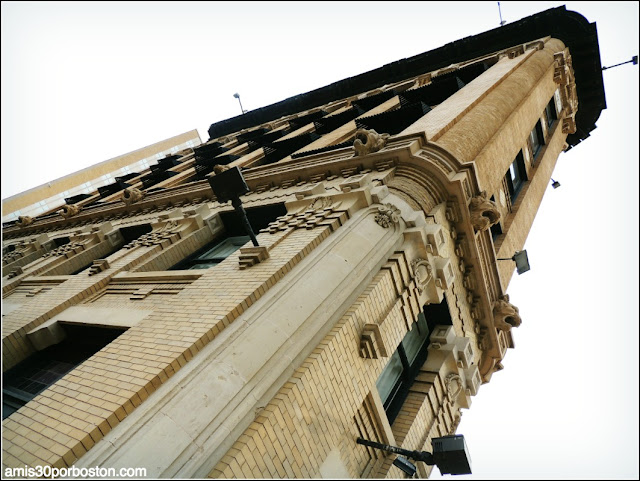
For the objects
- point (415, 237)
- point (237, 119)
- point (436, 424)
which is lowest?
point (436, 424)

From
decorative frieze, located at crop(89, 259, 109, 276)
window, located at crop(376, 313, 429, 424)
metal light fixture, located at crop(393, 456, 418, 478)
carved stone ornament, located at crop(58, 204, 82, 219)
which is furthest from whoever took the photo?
carved stone ornament, located at crop(58, 204, 82, 219)

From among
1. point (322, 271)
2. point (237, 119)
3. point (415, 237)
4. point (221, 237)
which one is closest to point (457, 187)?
point (415, 237)

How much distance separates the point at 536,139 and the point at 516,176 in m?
3.69

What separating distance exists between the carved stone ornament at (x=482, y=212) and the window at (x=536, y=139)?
981cm

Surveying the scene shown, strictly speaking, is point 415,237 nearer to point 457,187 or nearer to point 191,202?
point 457,187

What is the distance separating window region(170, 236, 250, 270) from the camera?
9156mm

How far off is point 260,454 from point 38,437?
86.6 inches

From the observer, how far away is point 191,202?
12562mm

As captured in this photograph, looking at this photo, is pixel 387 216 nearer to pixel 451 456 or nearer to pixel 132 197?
pixel 451 456

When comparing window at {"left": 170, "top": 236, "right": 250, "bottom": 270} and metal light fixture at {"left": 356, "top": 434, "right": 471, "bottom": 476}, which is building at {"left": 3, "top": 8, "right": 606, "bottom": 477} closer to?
window at {"left": 170, "top": 236, "right": 250, "bottom": 270}

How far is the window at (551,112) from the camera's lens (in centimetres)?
1852

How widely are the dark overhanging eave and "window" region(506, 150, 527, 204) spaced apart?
8.52m

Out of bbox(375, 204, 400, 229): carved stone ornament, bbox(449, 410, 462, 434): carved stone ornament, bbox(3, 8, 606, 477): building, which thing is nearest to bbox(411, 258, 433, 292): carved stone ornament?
bbox(3, 8, 606, 477): building

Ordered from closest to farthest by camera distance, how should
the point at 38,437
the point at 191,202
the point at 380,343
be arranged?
the point at 38,437
the point at 380,343
the point at 191,202
